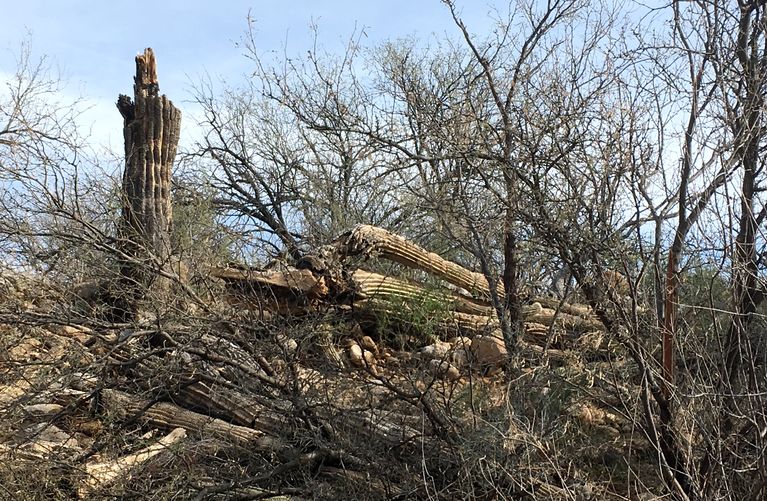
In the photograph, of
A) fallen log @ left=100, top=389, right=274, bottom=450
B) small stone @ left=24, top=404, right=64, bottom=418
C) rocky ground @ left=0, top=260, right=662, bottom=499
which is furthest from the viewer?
small stone @ left=24, top=404, right=64, bottom=418

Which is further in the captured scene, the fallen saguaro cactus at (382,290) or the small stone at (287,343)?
the fallen saguaro cactus at (382,290)

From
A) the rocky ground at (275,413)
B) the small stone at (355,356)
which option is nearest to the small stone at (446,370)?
the rocky ground at (275,413)

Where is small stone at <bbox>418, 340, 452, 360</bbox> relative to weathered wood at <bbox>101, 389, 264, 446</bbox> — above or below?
above

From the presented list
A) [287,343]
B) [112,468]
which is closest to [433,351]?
[287,343]

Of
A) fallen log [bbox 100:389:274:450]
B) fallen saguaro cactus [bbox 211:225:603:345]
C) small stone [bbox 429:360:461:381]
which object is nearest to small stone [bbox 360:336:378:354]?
fallen saguaro cactus [bbox 211:225:603:345]

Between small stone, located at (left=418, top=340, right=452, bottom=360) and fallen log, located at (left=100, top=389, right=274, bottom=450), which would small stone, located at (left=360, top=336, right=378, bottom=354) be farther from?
fallen log, located at (left=100, top=389, right=274, bottom=450)

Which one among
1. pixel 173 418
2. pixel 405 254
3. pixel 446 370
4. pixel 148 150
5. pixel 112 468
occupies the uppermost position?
pixel 148 150

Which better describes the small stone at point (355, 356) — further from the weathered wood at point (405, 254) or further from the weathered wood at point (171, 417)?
the weathered wood at point (171, 417)

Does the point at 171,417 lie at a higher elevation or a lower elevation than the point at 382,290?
lower

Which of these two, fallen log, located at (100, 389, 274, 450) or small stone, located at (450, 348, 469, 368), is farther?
small stone, located at (450, 348, 469, 368)

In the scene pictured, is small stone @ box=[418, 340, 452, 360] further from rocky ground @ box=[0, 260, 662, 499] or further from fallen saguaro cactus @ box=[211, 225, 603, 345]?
fallen saguaro cactus @ box=[211, 225, 603, 345]

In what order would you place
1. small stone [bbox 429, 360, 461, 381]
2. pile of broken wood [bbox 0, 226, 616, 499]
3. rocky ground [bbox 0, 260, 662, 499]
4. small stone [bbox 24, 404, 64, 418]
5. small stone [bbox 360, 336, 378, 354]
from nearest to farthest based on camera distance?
1. rocky ground [bbox 0, 260, 662, 499]
2. pile of broken wood [bbox 0, 226, 616, 499]
3. small stone [bbox 429, 360, 461, 381]
4. small stone [bbox 24, 404, 64, 418]
5. small stone [bbox 360, 336, 378, 354]

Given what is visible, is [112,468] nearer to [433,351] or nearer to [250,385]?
[250,385]

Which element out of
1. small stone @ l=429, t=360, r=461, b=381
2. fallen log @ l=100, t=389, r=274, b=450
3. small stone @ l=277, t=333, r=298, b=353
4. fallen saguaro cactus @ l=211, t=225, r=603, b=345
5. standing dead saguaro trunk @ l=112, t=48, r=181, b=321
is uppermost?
standing dead saguaro trunk @ l=112, t=48, r=181, b=321
